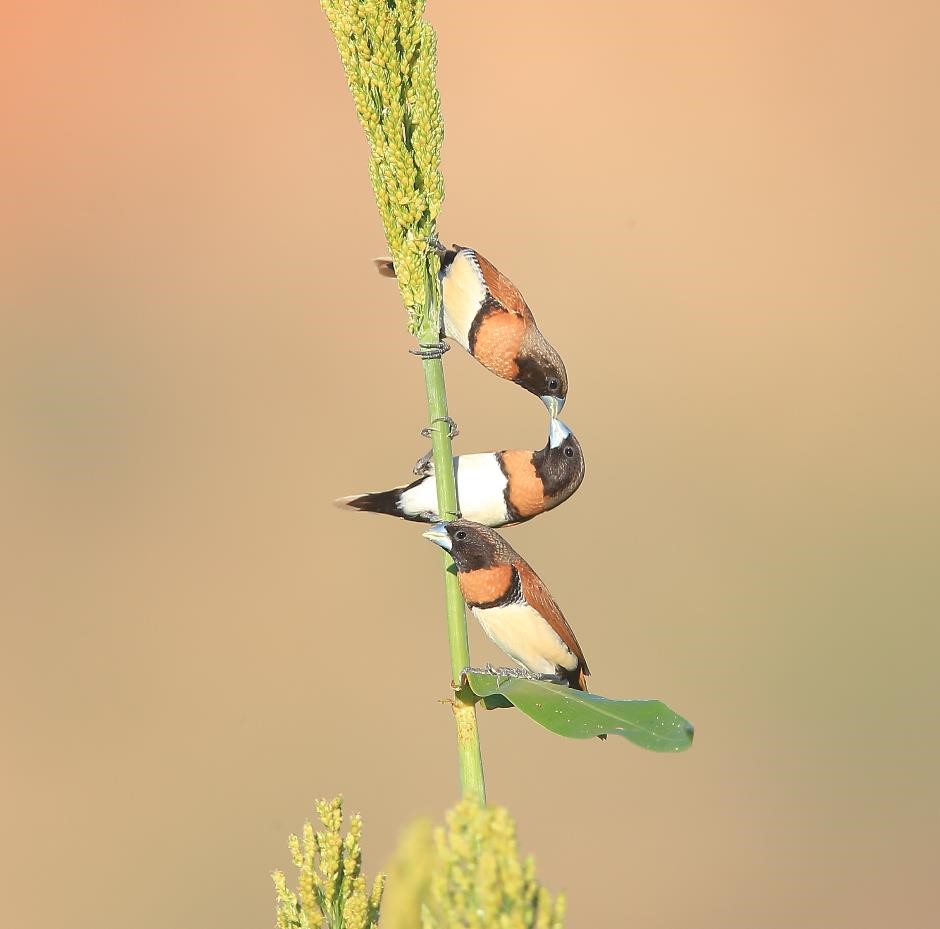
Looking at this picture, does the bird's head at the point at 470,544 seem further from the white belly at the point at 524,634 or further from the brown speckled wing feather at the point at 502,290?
the brown speckled wing feather at the point at 502,290

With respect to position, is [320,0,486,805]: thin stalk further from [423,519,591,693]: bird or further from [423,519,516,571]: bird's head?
[423,519,591,693]: bird

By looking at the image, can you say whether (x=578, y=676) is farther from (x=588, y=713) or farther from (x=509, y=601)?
(x=588, y=713)

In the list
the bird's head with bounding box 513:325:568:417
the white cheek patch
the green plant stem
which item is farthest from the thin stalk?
the bird's head with bounding box 513:325:568:417

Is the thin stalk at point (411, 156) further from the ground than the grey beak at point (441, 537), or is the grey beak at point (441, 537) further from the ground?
the thin stalk at point (411, 156)

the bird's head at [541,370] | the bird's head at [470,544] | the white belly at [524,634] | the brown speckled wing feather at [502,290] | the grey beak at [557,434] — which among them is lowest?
the white belly at [524,634]

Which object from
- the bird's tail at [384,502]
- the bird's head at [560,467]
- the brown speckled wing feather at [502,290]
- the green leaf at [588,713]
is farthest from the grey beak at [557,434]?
the green leaf at [588,713]

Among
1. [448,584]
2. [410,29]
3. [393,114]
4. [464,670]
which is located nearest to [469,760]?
[464,670]

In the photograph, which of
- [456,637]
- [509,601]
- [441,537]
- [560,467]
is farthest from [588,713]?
[560,467]
